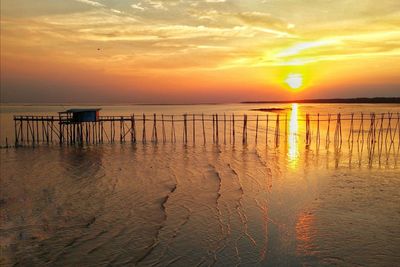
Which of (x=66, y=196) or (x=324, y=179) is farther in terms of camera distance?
(x=324, y=179)

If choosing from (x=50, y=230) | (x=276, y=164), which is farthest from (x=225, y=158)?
(x=50, y=230)

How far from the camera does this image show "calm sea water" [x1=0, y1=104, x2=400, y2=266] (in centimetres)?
716

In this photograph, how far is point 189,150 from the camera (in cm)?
2261

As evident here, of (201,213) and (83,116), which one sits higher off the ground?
(83,116)

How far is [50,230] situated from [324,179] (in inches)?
379

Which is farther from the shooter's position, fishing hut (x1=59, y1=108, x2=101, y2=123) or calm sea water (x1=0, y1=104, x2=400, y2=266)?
fishing hut (x1=59, y1=108, x2=101, y2=123)

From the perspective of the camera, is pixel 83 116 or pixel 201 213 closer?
pixel 201 213

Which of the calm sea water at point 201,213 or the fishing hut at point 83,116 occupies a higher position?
the fishing hut at point 83,116

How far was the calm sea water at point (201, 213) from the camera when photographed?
7164mm

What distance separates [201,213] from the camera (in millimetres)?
9711

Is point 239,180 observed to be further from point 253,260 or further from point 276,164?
point 253,260

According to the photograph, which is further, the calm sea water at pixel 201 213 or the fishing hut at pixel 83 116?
the fishing hut at pixel 83 116

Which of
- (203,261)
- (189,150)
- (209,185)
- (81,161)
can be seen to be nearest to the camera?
(203,261)

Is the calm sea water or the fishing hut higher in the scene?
the fishing hut
